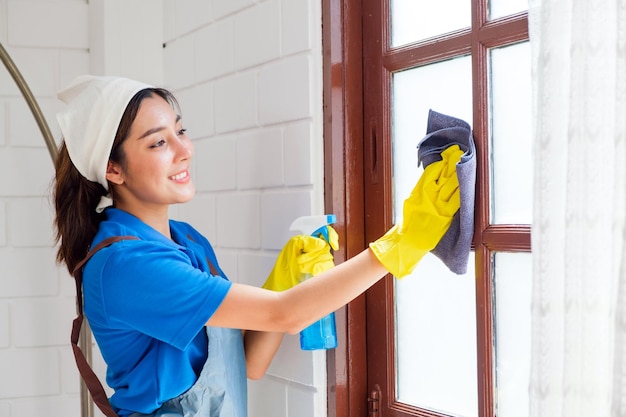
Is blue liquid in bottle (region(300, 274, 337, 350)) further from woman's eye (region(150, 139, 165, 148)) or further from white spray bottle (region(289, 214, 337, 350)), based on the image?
woman's eye (region(150, 139, 165, 148))

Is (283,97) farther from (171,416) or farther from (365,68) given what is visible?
(171,416)

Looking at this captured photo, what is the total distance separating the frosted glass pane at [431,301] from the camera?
4.80 feet

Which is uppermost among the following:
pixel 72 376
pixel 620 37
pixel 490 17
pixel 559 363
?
pixel 490 17

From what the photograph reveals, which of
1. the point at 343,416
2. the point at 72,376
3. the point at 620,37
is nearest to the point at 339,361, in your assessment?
the point at 343,416

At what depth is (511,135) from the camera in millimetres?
1354

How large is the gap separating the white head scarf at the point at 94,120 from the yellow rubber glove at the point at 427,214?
1.88 ft

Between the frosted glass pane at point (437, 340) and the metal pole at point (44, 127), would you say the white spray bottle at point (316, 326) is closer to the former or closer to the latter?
the frosted glass pane at point (437, 340)

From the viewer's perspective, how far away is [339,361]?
1616 mm

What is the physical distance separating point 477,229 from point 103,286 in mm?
675

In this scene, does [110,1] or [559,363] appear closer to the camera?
[559,363]

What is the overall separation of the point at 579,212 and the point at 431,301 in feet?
1.99

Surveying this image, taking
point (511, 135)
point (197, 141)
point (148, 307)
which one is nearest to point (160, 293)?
point (148, 307)

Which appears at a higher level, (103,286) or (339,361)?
(103,286)

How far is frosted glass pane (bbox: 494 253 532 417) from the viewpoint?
134cm
